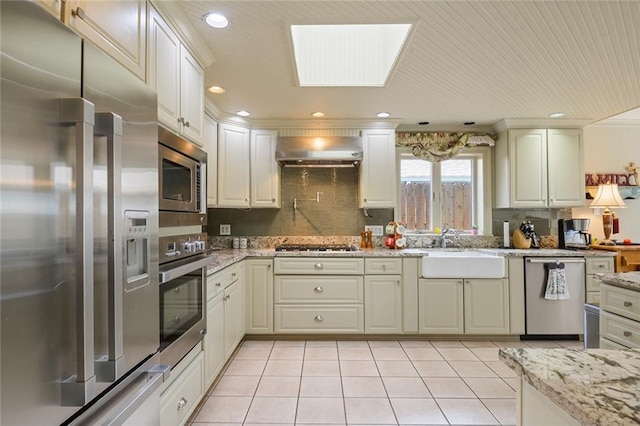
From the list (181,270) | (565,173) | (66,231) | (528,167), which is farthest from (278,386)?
(565,173)

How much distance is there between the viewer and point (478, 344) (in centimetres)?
325

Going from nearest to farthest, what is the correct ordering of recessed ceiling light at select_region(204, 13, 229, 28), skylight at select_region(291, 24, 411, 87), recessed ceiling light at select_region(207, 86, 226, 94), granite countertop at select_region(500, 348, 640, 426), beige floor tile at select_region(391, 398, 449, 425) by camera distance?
granite countertop at select_region(500, 348, 640, 426), recessed ceiling light at select_region(204, 13, 229, 28), beige floor tile at select_region(391, 398, 449, 425), skylight at select_region(291, 24, 411, 87), recessed ceiling light at select_region(207, 86, 226, 94)

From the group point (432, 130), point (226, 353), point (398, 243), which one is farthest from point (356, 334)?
point (432, 130)

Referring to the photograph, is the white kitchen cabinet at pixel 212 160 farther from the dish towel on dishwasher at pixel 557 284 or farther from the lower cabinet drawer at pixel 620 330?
the dish towel on dishwasher at pixel 557 284

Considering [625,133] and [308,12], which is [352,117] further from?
[625,133]

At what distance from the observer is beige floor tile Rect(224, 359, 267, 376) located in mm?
2602

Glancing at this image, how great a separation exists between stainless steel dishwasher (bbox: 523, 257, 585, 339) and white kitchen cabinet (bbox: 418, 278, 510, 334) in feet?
0.76

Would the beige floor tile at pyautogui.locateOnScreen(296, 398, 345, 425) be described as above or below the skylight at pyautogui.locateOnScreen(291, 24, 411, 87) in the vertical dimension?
below

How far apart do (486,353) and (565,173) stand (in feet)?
7.21

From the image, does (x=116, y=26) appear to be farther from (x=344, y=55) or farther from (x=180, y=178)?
(x=344, y=55)

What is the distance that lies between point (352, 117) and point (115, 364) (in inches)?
123

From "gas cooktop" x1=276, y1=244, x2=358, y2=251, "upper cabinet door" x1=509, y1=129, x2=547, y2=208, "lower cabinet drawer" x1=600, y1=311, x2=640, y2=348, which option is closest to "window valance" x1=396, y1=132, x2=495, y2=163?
"upper cabinet door" x1=509, y1=129, x2=547, y2=208

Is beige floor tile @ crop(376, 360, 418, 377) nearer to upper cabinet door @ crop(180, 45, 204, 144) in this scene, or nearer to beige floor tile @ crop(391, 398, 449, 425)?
beige floor tile @ crop(391, 398, 449, 425)

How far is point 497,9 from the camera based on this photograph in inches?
67.7
